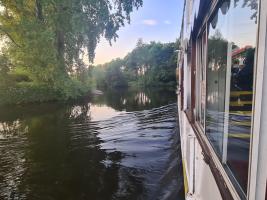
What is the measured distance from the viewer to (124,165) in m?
5.60

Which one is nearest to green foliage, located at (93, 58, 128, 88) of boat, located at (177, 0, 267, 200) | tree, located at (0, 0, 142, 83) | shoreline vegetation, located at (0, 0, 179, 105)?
shoreline vegetation, located at (0, 0, 179, 105)

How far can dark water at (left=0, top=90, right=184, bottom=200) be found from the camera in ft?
14.4

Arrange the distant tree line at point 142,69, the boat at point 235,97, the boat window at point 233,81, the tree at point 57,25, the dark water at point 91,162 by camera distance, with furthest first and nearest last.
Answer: the distant tree line at point 142,69
the tree at point 57,25
the dark water at point 91,162
the boat window at point 233,81
the boat at point 235,97

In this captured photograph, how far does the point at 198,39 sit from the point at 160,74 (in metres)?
44.4

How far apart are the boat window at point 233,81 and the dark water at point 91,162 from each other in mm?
2695

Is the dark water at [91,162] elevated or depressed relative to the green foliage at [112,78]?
depressed

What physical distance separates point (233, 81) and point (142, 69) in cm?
5542

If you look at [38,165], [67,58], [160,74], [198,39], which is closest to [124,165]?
[38,165]

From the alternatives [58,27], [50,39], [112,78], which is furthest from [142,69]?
[50,39]

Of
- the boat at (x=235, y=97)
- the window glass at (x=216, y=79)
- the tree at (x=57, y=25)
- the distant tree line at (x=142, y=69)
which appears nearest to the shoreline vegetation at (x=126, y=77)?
the distant tree line at (x=142, y=69)

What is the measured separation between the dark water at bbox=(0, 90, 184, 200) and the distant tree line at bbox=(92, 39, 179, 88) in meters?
36.2

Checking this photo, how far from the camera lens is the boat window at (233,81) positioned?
44.3 inches

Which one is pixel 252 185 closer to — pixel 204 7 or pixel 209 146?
pixel 209 146

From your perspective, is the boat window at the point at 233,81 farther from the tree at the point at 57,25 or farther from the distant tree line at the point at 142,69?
the distant tree line at the point at 142,69
